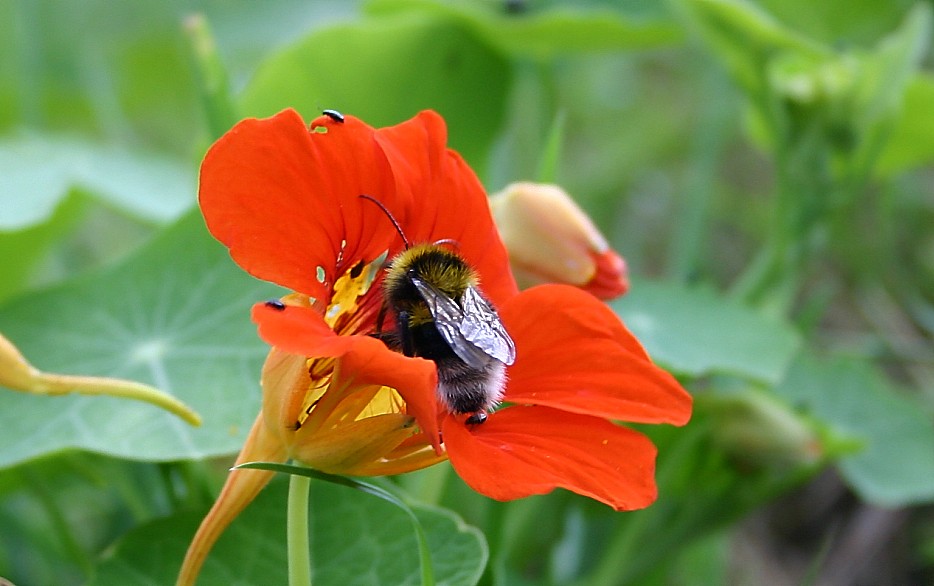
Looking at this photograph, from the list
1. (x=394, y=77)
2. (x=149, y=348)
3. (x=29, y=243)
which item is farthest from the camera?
(x=394, y=77)

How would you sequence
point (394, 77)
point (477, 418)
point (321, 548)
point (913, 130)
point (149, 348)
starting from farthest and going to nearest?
point (913, 130)
point (394, 77)
point (149, 348)
point (321, 548)
point (477, 418)

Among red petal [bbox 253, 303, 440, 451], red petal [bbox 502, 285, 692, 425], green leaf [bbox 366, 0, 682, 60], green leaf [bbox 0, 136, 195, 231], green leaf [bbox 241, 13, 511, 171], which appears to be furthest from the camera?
green leaf [bbox 366, 0, 682, 60]

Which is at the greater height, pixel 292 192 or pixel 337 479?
pixel 292 192

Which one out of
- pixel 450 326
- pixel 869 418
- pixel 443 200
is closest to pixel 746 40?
pixel 869 418

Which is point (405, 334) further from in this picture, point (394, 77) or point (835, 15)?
point (835, 15)

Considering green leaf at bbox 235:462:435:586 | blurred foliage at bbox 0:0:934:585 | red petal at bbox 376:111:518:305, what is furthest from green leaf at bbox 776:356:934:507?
green leaf at bbox 235:462:435:586

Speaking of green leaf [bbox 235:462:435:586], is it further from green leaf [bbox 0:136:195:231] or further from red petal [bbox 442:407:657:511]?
green leaf [bbox 0:136:195:231]

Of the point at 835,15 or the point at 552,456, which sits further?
the point at 835,15
